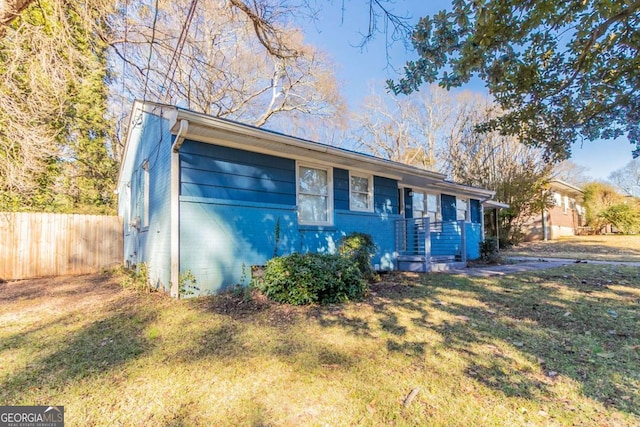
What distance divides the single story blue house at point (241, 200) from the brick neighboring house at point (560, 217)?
15.3m

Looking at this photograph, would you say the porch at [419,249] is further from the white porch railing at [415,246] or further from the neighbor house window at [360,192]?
the neighbor house window at [360,192]

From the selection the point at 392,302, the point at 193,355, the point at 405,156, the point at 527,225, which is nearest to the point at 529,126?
the point at 392,302

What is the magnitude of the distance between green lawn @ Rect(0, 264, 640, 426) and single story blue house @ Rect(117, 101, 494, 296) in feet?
3.34

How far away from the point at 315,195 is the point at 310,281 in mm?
2746

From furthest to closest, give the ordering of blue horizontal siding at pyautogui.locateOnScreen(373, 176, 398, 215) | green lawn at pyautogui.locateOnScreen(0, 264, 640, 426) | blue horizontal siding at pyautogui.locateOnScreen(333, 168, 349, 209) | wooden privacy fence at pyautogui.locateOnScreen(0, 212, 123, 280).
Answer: blue horizontal siding at pyautogui.locateOnScreen(373, 176, 398, 215) → wooden privacy fence at pyautogui.locateOnScreen(0, 212, 123, 280) → blue horizontal siding at pyautogui.locateOnScreen(333, 168, 349, 209) → green lawn at pyautogui.locateOnScreen(0, 264, 640, 426)

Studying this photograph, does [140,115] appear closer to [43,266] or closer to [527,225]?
[43,266]

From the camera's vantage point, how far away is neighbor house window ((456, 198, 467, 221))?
12.2m

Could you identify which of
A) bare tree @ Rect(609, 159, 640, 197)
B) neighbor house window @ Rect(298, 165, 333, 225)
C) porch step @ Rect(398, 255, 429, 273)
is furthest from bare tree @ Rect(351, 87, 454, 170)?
bare tree @ Rect(609, 159, 640, 197)

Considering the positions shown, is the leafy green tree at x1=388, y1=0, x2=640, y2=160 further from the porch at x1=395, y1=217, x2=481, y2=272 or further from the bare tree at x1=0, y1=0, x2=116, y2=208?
the bare tree at x1=0, y1=0, x2=116, y2=208

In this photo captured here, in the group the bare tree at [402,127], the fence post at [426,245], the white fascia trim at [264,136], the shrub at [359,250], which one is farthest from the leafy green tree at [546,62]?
the bare tree at [402,127]

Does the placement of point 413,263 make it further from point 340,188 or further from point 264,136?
point 264,136

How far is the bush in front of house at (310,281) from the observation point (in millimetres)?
4887

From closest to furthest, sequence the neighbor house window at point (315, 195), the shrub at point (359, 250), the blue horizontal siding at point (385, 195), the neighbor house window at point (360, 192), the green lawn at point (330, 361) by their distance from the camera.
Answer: the green lawn at point (330, 361)
the shrub at point (359, 250)
the neighbor house window at point (315, 195)
the neighbor house window at point (360, 192)
the blue horizontal siding at point (385, 195)

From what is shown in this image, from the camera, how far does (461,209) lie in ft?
40.8
